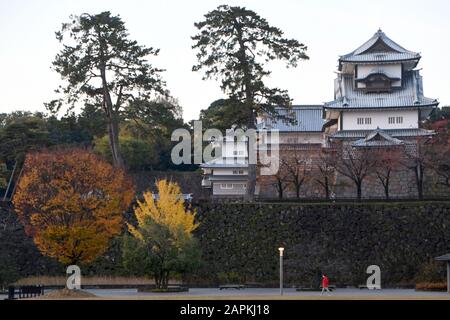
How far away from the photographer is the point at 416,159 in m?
47.4

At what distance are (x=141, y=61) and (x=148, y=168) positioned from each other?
23.3m

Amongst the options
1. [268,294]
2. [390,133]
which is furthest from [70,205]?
[390,133]

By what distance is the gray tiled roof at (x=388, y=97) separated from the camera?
53031mm

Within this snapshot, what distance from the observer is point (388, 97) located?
178 feet

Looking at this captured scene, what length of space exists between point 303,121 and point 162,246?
1124 inches

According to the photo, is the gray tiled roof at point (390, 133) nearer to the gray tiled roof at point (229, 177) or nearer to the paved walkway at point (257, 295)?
the gray tiled roof at point (229, 177)

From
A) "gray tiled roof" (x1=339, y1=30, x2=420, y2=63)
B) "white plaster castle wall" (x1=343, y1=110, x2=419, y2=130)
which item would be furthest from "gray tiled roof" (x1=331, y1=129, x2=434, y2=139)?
"gray tiled roof" (x1=339, y1=30, x2=420, y2=63)

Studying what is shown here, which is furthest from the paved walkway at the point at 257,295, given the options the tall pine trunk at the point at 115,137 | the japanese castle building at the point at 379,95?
the japanese castle building at the point at 379,95

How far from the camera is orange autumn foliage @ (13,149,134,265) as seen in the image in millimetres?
35281

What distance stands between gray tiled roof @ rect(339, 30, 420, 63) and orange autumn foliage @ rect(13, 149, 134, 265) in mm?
21078

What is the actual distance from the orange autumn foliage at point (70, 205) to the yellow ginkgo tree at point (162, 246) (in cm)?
149
